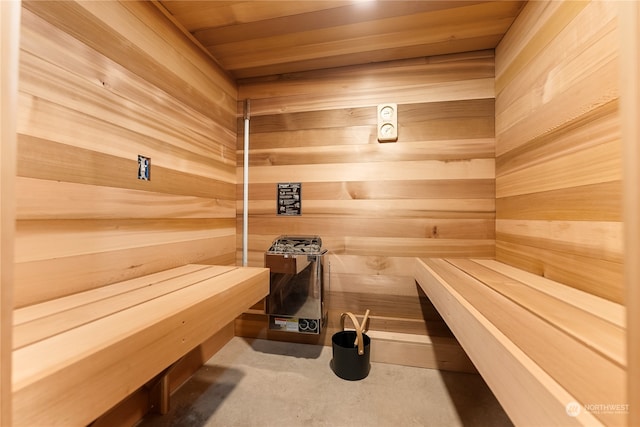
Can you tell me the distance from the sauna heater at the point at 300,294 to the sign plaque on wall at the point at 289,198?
23cm

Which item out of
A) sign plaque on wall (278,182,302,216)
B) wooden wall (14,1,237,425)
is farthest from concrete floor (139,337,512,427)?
sign plaque on wall (278,182,302,216)

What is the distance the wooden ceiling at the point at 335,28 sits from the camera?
1221 mm

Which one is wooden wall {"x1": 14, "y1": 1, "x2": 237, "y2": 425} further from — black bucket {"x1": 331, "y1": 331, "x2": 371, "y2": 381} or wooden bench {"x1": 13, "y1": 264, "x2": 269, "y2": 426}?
black bucket {"x1": 331, "y1": 331, "x2": 371, "y2": 381}

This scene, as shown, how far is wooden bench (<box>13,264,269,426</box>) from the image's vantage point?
40 cm

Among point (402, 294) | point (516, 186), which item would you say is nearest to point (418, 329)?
point (402, 294)

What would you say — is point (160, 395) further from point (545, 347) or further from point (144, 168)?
point (545, 347)

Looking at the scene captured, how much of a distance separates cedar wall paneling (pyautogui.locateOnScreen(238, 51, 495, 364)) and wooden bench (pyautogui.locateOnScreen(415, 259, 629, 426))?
26.4 inches

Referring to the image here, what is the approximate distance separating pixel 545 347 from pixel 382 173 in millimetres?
1250

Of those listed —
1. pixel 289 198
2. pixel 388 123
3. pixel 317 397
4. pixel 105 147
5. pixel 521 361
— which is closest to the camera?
pixel 521 361

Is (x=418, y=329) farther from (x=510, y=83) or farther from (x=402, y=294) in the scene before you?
(x=510, y=83)

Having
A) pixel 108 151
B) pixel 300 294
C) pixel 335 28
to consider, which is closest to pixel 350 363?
pixel 300 294

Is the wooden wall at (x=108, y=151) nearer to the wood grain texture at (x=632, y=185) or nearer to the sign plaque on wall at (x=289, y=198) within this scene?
the sign plaque on wall at (x=289, y=198)

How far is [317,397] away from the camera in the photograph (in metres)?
1.24
